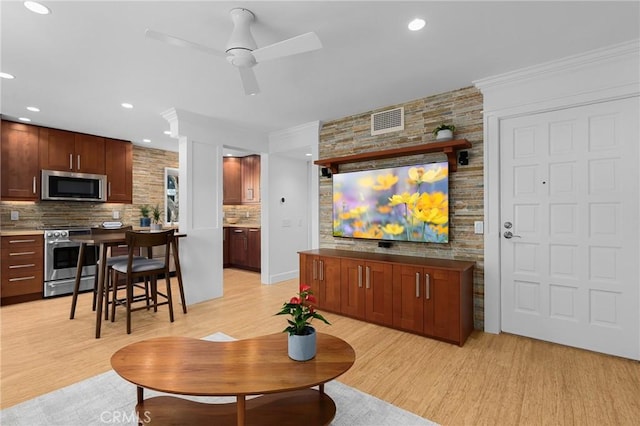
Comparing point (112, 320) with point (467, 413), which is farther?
point (112, 320)

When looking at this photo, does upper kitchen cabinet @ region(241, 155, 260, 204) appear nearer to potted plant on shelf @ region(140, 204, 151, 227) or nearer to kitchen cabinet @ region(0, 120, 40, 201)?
potted plant on shelf @ region(140, 204, 151, 227)

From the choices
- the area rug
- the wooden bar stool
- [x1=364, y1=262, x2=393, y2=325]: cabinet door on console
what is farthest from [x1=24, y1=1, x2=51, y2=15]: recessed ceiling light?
[x1=364, y1=262, x2=393, y2=325]: cabinet door on console

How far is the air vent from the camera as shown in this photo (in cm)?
378

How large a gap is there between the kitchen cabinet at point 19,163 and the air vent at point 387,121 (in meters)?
4.73

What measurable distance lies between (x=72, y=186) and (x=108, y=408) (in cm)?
414

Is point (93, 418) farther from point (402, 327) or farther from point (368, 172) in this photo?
point (368, 172)

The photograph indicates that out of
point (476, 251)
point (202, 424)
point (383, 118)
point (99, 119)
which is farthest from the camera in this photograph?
point (99, 119)

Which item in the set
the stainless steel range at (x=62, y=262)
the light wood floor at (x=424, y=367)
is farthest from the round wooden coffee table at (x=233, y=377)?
the stainless steel range at (x=62, y=262)

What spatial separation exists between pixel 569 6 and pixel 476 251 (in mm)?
2084

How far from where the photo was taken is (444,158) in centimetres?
345

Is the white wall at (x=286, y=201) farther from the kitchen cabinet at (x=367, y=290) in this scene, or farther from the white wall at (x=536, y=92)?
the white wall at (x=536, y=92)

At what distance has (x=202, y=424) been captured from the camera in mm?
1570

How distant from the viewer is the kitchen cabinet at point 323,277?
12.1ft

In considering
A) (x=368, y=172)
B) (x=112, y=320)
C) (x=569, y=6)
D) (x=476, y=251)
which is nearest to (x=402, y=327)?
(x=476, y=251)
